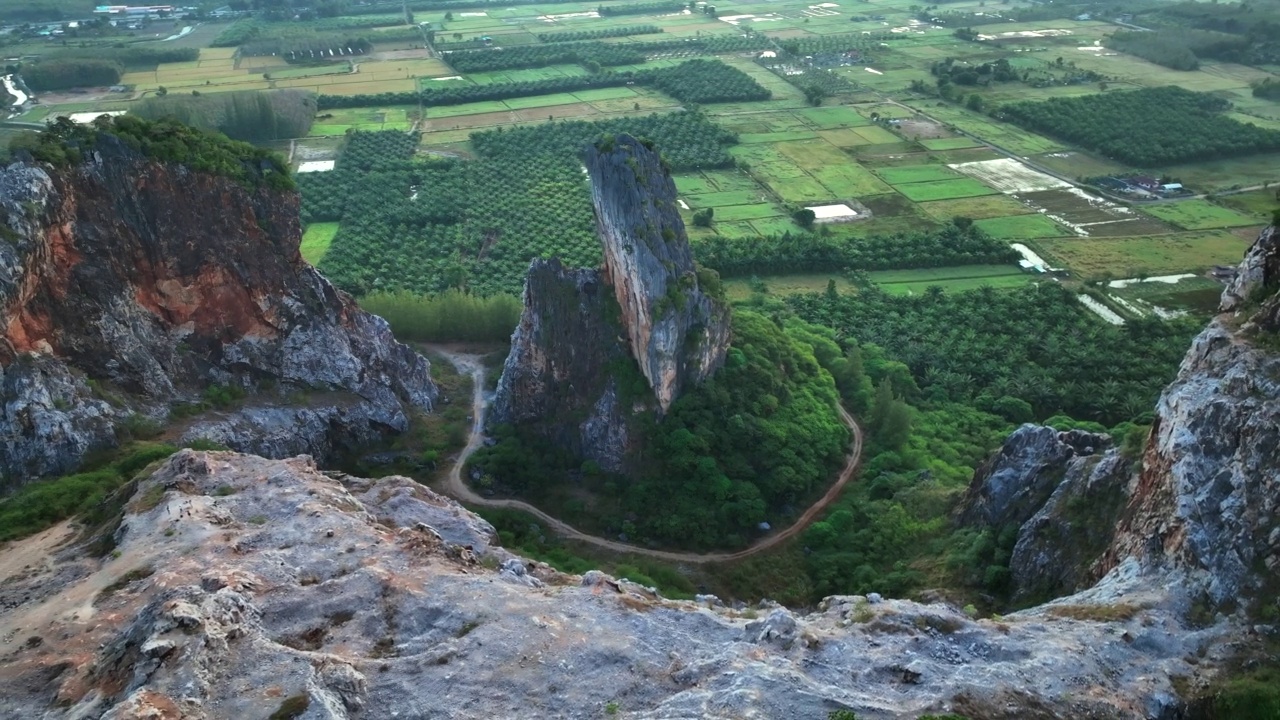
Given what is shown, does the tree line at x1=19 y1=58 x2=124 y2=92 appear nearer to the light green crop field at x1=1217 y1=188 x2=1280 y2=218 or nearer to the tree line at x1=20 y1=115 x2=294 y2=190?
the tree line at x1=20 y1=115 x2=294 y2=190

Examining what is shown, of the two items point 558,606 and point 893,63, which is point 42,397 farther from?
point 893,63

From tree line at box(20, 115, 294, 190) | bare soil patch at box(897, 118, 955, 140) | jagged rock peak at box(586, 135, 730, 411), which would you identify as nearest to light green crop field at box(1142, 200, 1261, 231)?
bare soil patch at box(897, 118, 955, 140)

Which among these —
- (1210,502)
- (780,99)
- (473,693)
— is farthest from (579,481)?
(780,99)

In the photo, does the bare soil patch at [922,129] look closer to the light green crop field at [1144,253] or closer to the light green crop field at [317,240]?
the light green crop field at [1144,253]

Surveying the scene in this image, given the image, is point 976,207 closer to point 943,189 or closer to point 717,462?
point 943,189

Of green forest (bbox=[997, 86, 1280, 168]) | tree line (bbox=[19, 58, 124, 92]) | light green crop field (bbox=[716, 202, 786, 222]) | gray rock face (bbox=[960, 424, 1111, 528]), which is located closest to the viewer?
gray rock face (bbox=[960, 424, 1111, 528])

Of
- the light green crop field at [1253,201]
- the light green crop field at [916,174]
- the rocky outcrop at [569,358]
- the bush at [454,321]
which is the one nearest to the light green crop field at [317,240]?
the bush at [454,321]
